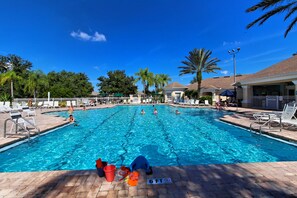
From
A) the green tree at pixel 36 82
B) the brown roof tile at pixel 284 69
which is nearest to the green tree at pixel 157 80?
the green tree at pixel 36 82

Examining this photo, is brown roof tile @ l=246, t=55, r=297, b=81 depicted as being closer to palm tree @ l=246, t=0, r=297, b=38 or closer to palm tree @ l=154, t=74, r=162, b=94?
palm tree @ l=246, t=0, r=297, b=38

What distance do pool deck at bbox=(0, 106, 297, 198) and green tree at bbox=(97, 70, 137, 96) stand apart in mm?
42857

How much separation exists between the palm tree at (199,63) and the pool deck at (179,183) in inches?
917

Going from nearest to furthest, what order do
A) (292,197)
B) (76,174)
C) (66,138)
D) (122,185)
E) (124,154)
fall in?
(292,197) → (122,185) → (76,174) → (124,154) → (66,138)

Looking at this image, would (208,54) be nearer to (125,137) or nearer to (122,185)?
(125,137)

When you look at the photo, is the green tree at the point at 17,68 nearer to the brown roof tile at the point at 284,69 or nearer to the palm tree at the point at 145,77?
the palm tree at the point at 145,77

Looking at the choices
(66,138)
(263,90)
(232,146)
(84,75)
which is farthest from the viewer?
(84,75)

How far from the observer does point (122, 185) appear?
3.22m

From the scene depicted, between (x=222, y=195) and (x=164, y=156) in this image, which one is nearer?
(x=222, y=195)

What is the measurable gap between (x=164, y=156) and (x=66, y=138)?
196 inches

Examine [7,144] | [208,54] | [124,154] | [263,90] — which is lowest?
[124,154]

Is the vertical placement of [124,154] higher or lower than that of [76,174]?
lower

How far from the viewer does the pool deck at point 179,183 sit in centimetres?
293

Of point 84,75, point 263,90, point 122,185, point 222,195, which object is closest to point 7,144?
point 122,185
